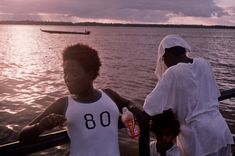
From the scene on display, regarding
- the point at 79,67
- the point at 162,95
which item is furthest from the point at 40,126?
the point at 162,95

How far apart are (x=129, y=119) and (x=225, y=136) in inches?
47.4

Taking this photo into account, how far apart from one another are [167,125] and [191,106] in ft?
1.04

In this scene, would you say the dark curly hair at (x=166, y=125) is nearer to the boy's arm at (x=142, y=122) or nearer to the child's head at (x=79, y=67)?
the boy's arm at (x=142, y=122)

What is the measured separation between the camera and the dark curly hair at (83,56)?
10.2 feet

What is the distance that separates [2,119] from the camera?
52.2 feet

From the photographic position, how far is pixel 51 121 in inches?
111

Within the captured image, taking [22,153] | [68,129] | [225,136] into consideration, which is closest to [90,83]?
[68,129]

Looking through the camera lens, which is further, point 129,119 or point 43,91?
point 43,91

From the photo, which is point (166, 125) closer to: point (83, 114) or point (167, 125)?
point (167, 125)

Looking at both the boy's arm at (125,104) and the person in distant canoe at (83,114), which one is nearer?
the person in distant canoe at (83,114)

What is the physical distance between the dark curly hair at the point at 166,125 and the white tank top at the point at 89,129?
3.43 feet

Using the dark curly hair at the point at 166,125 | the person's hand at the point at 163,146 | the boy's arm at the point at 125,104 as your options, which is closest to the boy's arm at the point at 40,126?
the boy's arm at the point at 125,104

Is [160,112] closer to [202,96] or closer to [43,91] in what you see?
[202,96]

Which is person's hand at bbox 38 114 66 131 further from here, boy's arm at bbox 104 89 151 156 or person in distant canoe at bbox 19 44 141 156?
boy's arm at bbox 104 89 151 156
